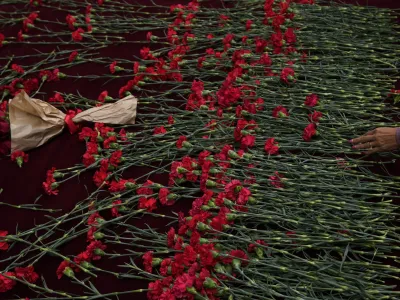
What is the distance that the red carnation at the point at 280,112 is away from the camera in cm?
172

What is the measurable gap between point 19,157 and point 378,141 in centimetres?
128

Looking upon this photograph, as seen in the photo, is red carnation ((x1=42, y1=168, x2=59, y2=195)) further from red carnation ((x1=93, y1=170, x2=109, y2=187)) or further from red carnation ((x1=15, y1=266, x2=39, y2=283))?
red carnation ((x1=15, y1=266, x2=39, y2=283))

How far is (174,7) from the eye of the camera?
2.38 meters

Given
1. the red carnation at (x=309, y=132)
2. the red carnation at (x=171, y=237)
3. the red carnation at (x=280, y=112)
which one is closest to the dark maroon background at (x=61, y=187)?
the red carnation at (x=171, y=237)

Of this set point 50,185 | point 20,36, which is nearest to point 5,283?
point 50,185

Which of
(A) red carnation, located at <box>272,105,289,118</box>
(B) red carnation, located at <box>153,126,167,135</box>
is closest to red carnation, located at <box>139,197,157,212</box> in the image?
(B) red carnation, located at <box>153,126,167,135</box>

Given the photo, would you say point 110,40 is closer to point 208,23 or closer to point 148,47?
point 148,47

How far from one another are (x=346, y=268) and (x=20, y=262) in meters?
0.99

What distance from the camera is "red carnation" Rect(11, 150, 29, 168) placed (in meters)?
1.89

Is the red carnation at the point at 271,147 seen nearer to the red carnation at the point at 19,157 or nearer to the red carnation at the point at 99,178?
the red carnation at the point at 99,178

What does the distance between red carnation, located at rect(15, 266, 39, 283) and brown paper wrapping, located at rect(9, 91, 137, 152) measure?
0.57 meters

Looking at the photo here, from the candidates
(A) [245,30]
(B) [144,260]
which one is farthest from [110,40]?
(B) [144,260]

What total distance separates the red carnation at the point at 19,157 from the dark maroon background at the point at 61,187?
0.8 inches

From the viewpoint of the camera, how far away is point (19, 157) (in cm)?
190
